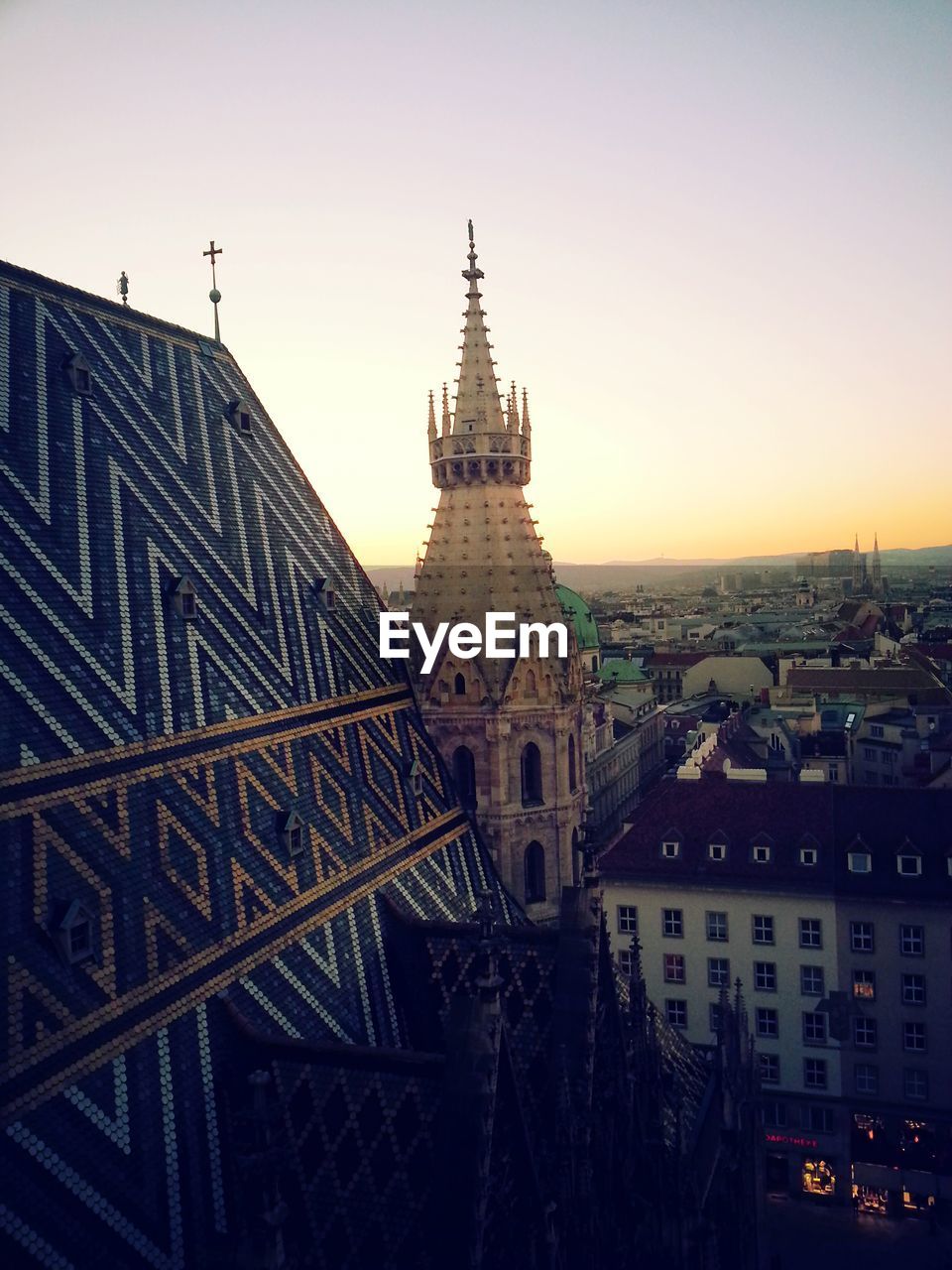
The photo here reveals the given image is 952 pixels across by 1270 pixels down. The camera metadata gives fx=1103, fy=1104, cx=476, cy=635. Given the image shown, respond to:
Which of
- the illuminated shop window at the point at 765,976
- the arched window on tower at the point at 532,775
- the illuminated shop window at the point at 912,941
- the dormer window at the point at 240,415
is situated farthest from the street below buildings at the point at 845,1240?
the dormer window at the point at 240,415

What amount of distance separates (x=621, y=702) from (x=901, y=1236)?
218 ft

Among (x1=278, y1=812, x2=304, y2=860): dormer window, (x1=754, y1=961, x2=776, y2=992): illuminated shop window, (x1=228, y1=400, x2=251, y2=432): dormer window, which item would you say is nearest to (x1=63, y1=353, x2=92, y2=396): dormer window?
(x1=228, y1=400, x2=251, y2=432): dormer window

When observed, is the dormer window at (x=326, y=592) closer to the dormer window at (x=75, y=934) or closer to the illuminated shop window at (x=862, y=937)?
the dormer window at (x=75, y=934)

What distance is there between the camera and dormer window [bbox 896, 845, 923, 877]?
119 feet

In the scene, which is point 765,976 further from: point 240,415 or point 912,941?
point 240,415

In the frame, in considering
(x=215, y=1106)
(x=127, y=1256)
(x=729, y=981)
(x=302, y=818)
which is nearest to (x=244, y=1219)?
(x=127, y=1256)

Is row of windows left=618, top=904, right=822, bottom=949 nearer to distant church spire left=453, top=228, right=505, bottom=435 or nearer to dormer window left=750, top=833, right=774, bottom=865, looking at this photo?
dormer window left=750, top=833, right=774, bottom=865

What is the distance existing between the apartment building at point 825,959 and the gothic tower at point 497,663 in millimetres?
11074

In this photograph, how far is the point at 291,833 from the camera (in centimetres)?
1811

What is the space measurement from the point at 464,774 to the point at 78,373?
1400 cm

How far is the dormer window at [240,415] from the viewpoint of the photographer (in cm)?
2362

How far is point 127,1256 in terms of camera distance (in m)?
11.9

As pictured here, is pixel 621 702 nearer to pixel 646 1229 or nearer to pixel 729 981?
pixel 729 981

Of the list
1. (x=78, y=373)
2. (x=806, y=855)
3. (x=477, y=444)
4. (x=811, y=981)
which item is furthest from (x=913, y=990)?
(x=78, y=373)
